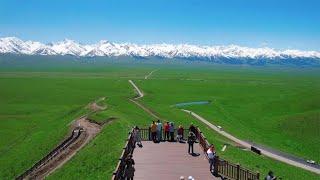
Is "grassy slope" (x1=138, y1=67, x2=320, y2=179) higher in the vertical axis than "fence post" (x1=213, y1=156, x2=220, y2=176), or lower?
lower

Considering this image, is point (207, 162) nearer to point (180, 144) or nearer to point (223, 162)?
point (223, 162)

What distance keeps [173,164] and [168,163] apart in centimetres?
51

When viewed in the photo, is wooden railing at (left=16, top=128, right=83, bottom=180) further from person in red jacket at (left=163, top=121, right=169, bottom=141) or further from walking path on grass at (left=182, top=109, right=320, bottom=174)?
walking path on grass at (left=182, top=109, right=320, bottom=174)

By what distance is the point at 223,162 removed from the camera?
32.7 meters

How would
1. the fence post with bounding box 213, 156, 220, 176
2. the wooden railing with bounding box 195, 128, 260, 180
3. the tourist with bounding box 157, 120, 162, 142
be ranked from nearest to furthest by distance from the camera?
1. the wooden railing with bounding box 195, 128, 260, 180
2. the fence post with bounding box 213, 156, 220, 176
3. the tourist with bounding box 157, 120, 162, 142

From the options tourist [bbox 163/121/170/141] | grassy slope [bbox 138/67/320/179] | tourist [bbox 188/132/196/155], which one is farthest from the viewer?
grassy slope [bbox 138/67/320/179]

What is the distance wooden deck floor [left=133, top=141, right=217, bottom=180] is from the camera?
3198cm

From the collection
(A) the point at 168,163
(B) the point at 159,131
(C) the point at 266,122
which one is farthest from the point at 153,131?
(C) the point at 266,122

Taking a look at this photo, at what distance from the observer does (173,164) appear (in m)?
35.3

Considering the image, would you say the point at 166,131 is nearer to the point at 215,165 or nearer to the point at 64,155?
the point at 64,155

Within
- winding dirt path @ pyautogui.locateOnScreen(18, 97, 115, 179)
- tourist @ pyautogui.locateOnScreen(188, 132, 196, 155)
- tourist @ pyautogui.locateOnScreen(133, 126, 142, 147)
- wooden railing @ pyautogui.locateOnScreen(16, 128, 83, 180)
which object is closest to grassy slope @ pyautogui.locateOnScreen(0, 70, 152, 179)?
wooden railing @ pyautogui.locateOnScreen(16, 128, 83, 180)

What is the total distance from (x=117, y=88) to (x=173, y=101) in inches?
1928

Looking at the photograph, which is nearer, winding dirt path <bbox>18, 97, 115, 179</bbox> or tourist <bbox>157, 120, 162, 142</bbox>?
tourist <bbox>157, 120, 162, 142</bbox>

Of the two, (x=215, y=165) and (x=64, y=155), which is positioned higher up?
(x=215, y=165)
